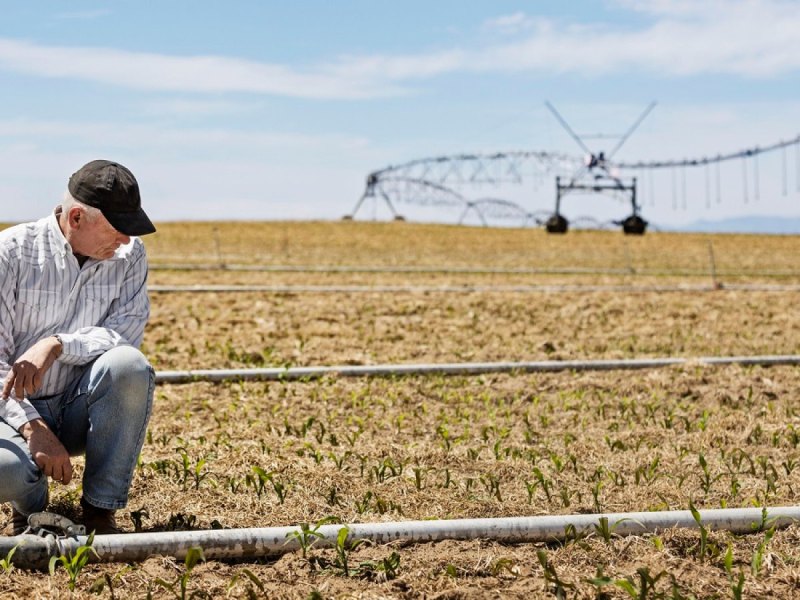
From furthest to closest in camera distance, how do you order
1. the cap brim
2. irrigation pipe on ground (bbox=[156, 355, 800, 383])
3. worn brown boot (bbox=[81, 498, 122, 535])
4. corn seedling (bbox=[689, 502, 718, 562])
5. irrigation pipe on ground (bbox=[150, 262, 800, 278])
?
irrigation pipe on ground (bbox=[150, 262, 800, 278]), irrigation pipe on ground (bbox=[156, 355, 800, 383]), worn brown boot (bbox=[81, 498, 122, 535]), corn seedling (bbox=[689, 502, 718, 562]), the cap brim

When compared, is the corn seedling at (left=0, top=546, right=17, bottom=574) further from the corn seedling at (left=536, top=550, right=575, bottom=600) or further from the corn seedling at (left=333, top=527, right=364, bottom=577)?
the corn seedling at (left=536, top=550, right=575, bottom=600)

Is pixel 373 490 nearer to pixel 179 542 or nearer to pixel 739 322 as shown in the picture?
pixel 179 542

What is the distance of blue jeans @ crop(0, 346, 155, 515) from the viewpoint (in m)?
3.66

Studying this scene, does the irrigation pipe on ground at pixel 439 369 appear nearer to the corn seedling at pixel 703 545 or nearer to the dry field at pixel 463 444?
the dry field at pixel 463 444

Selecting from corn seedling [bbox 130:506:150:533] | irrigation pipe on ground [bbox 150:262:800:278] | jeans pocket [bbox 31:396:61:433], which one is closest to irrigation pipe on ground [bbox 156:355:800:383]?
corn seedling [bbox 130:506:150:533]

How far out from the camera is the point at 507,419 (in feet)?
20.9

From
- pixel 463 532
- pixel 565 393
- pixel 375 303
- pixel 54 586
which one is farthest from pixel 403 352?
pixel 54 586

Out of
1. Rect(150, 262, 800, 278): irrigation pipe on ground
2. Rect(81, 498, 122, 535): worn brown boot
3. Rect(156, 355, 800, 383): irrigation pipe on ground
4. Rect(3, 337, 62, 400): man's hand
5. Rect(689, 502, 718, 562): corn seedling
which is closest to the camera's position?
Rect(3, 337, 62, 400): man's hand

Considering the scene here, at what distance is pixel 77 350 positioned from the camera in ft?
12.0

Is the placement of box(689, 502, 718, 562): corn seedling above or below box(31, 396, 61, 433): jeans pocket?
below

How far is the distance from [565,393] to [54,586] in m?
4.58

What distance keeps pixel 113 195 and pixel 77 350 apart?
63 cm

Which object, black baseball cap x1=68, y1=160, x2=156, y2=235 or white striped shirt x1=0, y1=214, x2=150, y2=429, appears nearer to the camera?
black baseball cap x1=68, y1=160, x2=156, y2=235

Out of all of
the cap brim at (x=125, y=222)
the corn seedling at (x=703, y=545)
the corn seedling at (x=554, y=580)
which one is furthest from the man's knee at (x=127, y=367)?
the corn seedling at (x=703, y=545)
